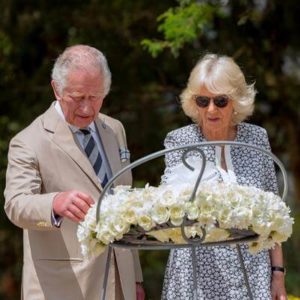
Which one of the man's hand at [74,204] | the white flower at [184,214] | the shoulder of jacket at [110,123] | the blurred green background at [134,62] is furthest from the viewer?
the blurred green background at [134,62]

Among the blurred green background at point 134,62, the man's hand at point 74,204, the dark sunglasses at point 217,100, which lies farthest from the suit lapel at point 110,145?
the blurred green background at point 134,62

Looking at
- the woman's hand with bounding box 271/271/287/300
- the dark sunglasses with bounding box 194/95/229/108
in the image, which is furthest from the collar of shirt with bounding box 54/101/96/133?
the woman's hand with bounding box 271/271/287/300

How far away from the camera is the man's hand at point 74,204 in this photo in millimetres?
3930

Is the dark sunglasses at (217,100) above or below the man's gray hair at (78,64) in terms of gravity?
below

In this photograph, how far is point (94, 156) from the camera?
14.8 feet

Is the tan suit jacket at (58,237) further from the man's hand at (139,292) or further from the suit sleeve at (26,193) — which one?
the man's hand at (139,292)

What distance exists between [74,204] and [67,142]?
0.56 m

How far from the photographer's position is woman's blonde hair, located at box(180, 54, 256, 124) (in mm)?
4480

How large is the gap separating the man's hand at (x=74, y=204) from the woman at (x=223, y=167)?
535 millimetres

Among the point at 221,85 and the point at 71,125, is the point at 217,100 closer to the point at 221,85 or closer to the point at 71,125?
the point at 221,85

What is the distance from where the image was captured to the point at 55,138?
446 centimetres

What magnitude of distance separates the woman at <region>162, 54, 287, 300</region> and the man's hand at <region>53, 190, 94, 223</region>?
1.76 ft

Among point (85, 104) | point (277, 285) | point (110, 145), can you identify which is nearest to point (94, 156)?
point (110, 145)

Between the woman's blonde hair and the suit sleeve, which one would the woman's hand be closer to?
the woman's blonde hair
